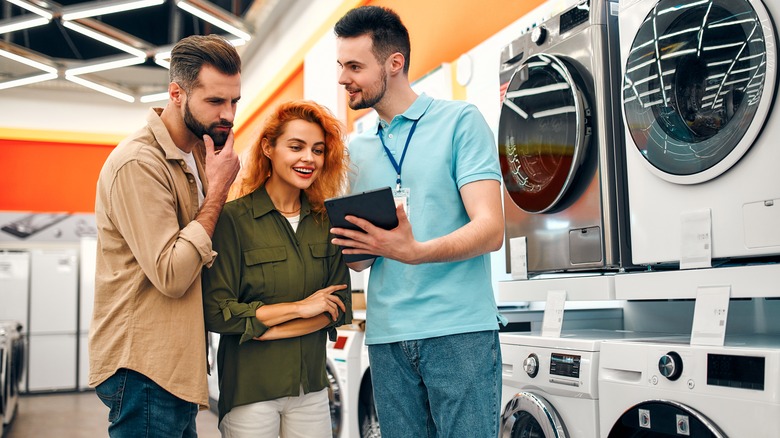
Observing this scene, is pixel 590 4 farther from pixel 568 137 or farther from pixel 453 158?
pixel 453 158

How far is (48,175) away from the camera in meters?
9.88

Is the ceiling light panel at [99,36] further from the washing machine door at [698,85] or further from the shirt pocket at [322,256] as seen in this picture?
the washing machine door at [698,85]

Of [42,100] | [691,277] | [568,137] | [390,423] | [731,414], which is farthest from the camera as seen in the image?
[42,100]

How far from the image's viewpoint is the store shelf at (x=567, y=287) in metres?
2.02

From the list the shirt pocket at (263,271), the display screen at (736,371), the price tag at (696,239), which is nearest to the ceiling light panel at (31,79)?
the shirt pocket at (263,271)

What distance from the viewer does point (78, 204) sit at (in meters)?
9.91

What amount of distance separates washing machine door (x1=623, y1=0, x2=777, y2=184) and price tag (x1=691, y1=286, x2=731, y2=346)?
11.3 inches

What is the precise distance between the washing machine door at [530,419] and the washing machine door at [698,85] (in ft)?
2.33

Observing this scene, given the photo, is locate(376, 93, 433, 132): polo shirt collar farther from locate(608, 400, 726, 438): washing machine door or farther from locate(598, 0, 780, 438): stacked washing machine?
locate(608, 400, 726, 438): washing machine door

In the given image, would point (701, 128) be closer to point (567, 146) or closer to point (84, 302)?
point (567, 146)

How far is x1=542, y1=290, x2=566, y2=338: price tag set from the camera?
6.95 ft

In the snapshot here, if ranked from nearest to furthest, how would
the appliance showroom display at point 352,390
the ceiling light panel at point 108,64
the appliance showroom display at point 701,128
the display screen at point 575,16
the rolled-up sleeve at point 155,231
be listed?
the rolled-up sleeve at point 155,231
the appliance showroom display at point 701,128
the display screen at point 575,16
the appliance showroom display at point 352,390
the ceiling light panel at point 108,64

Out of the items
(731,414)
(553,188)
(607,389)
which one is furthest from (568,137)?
(731,414)

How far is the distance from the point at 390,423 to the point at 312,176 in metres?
0.63
